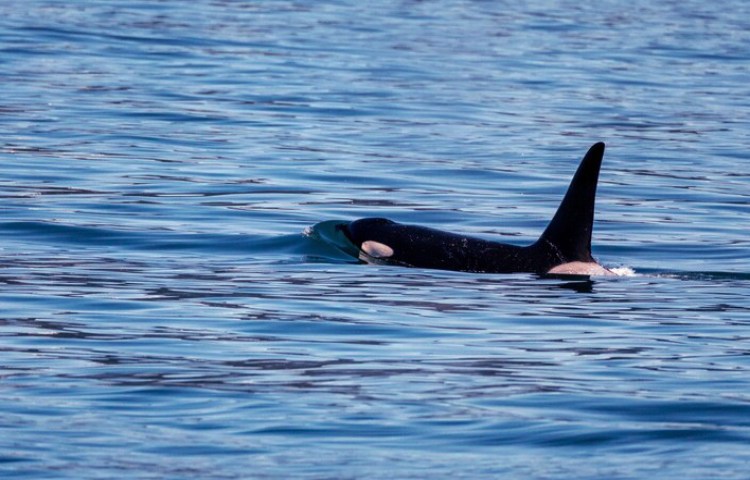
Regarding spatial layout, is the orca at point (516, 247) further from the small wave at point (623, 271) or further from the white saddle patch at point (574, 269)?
→ the small wave at point (623, 271)

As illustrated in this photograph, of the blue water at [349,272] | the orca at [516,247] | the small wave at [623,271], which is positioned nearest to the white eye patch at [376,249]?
the orca at [516,247]

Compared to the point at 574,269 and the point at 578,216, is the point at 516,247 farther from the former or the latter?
the point at 578,216

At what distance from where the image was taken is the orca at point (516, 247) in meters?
14.1

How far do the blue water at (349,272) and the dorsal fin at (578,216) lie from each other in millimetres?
360

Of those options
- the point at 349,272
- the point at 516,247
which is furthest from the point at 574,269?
the point at 349,272

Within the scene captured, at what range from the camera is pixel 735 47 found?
41.1 metres

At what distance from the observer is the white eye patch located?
14781 millimetres

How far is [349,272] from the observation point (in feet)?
47.4

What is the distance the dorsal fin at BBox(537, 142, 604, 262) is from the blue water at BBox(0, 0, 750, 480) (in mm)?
360

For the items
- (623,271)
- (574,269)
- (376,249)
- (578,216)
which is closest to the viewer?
(578,216)

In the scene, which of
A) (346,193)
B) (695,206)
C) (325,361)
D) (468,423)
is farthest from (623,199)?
(468,423)

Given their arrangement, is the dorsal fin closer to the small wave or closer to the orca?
the orca

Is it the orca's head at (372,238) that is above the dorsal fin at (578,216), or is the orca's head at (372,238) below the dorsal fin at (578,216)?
below

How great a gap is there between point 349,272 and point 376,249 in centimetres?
51
